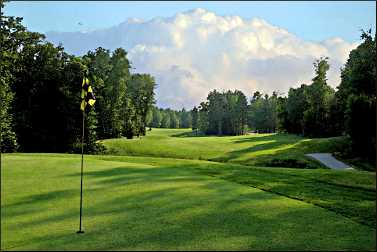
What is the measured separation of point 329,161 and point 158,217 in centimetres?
3747

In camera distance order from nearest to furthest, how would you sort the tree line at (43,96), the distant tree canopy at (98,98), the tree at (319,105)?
the distant tree canopy at (98,98), the tree line at (43,96), the tree at (319,105)

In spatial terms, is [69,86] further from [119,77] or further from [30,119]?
[119,77]

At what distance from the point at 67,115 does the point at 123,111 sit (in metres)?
17.0

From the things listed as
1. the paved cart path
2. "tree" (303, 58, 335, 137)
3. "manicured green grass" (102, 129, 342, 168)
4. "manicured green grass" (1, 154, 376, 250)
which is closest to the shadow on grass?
"manicured green grass" (102, 129, 342, 168)

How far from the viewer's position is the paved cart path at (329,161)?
4537cm

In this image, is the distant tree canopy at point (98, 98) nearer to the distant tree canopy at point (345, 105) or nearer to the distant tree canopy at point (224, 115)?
the distant tree canopy at point (345, 105)

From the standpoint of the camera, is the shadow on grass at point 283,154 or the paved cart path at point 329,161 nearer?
the paved cart path at point 329,161

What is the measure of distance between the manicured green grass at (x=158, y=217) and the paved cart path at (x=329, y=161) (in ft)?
77.5

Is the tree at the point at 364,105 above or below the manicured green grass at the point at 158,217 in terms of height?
above

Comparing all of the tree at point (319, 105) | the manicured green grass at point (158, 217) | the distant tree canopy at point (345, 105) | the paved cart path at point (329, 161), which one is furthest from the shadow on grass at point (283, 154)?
the manicured green grass at point (158, 217)

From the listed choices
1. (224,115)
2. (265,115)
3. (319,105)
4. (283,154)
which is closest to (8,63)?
(283,154)

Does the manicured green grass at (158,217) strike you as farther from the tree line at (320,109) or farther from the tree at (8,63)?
the tree at (8,63)

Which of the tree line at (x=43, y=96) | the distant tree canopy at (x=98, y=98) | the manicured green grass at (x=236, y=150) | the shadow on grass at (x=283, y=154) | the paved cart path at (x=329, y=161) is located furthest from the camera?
the tree line at (x=43, y=96)

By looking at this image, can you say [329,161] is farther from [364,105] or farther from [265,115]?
[265,115]
